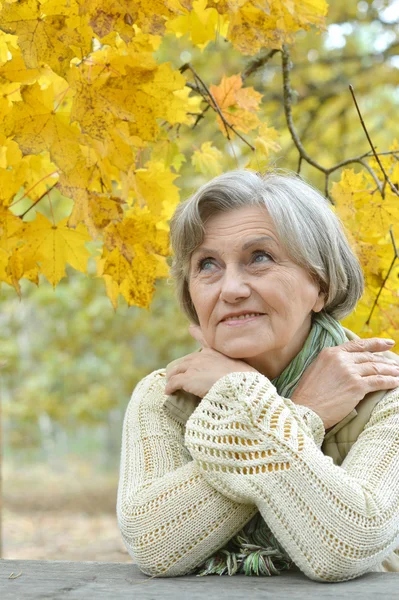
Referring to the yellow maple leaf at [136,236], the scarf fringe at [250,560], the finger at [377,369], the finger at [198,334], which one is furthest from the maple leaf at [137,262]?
the scarf fringe at [250,560]

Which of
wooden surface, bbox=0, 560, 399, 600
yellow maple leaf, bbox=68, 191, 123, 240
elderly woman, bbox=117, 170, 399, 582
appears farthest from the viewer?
yellow maple leaf, bbox=68, 191, 123, 240

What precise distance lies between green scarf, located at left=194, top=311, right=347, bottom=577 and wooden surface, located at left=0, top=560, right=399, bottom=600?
0.10ft

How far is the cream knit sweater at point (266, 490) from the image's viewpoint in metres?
1.73

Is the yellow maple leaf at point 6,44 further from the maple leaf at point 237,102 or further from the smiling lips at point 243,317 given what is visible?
the smiling lips at point 243,317

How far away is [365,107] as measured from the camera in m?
8.70

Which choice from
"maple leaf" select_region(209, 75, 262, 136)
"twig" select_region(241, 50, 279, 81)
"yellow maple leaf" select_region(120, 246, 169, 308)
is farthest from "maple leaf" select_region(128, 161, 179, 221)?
"twig" select_region(241, 50, 279, 81)

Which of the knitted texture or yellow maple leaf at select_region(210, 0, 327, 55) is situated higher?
yellow maple leaf at select_region(210, 0, 327, 55)

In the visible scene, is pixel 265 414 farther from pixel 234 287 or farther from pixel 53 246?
pixel 53 246

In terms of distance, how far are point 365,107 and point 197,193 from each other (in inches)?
277

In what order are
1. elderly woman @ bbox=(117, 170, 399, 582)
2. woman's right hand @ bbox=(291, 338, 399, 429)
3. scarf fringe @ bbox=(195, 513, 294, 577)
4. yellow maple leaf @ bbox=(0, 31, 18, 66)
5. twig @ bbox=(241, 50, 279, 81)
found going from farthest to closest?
twig @ bbox=(241, 50, 279, 81) < yellow maple leaf @ bbox=(0, 31, 18, 66) < woman's right hand @ bbox=(291, 338, 399, 429) < scarf fringe @ bbox=(195, 513, 294, 577) < elderly woman @ bbox=(117, 170, 399, 582)

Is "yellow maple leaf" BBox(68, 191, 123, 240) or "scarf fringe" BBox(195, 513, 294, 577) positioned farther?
"yellow maple leaf" BBox(68, 191, 123, 240)

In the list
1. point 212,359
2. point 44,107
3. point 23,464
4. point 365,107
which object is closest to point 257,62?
point 44,107

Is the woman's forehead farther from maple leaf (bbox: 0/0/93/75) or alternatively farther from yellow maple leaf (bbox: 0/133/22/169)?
yellow maple leaf (bbox: 0/133/22/169)

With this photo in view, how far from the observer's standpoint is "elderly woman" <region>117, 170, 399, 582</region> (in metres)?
1.76
